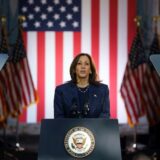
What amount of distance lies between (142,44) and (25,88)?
184cm

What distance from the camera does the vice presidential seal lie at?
13.2ft

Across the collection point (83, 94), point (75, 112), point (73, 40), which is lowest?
point (75, 112)

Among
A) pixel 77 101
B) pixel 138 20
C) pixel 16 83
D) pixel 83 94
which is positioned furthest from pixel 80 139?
pixel 138 20

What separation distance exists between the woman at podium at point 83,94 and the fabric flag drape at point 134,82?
306cm

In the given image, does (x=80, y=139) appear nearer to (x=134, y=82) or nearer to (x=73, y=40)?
(x=134, y=82)

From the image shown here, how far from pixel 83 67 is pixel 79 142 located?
2.90ft

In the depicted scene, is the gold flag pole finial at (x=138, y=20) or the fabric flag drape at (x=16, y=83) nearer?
the fabric flag drape at (x=16, y=83)

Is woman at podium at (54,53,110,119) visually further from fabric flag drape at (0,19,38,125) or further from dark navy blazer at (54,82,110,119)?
fabric flag drape at (0,19,38,125)

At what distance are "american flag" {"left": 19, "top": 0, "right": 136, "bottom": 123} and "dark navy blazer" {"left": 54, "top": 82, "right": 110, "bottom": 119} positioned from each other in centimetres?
363

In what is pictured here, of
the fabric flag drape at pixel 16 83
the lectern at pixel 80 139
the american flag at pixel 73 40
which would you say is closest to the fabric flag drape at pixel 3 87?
the fabric flag drape at pixel 16 83

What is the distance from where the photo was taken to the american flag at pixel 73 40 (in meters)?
8.38

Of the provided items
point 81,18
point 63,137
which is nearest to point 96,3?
point 81,18

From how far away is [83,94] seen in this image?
185 inches

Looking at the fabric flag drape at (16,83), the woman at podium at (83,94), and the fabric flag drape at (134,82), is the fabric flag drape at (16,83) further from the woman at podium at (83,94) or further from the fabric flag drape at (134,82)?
the woman at podium at (83,94)
